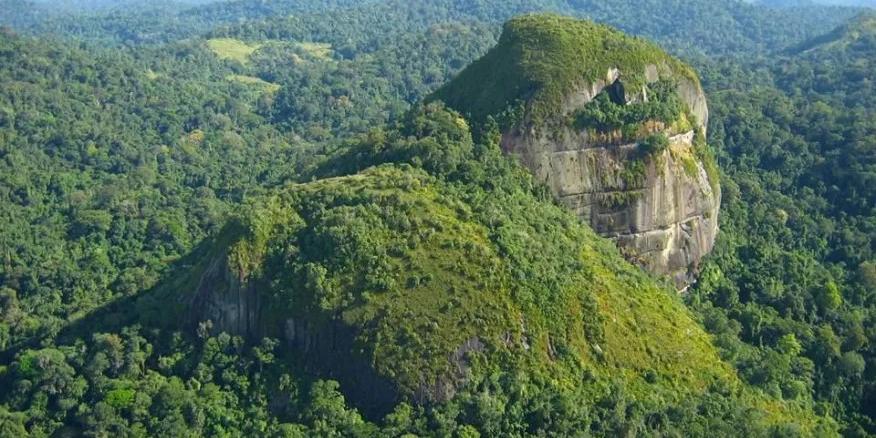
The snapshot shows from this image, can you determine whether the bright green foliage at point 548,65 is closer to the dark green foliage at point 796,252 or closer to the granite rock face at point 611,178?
the granite rock face at point 611,178

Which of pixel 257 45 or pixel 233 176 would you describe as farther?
pixel 257 45

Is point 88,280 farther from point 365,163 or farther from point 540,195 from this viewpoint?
point 540,195

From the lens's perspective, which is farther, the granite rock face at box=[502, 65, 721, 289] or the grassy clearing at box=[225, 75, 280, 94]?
the grassy clearing at box=[225, 75, 280, 94]

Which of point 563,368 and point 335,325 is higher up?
point 335,325

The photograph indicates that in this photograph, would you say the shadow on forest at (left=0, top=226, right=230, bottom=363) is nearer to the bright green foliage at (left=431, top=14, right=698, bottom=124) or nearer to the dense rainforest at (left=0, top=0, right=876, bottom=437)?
the dense rainforest at (left=0, top=0, right=876, bottom=437)

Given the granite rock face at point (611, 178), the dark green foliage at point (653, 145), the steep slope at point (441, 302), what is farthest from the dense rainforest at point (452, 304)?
the dark green foliage at point (653, 145)

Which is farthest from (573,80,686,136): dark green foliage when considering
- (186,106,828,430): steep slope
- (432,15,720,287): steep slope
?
(186,106,828,430): steep slope

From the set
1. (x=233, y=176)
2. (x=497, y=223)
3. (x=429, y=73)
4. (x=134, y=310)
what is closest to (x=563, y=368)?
(x=497, y=223)
